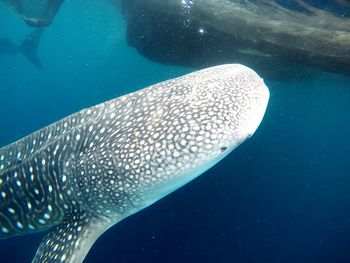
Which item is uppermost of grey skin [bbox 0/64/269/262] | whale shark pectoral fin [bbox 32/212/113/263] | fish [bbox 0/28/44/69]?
grey skin [bbox 0/64/269/262]

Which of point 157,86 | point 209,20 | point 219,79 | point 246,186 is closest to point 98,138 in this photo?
point 157,86

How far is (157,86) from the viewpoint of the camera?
4.07m

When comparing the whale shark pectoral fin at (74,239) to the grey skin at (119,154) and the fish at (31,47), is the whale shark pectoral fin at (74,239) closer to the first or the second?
the grey skin at (119,154)

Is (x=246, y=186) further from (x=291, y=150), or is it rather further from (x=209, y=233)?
(x=291, y=150)

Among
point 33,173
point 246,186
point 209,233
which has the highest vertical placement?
point 33,173

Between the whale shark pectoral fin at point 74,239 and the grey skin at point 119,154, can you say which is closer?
the grey skin at point 119,154

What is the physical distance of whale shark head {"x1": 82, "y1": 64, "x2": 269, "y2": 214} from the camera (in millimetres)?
2857

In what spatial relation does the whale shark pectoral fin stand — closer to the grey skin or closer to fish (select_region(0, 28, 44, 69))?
the grey skin

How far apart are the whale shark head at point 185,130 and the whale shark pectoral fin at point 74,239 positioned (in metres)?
0.57

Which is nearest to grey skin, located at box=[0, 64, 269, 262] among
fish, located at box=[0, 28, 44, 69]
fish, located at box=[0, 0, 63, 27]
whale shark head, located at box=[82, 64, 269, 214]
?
whale shark head, located at box=[82, 64, 269, 214]

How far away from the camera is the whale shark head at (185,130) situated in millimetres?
2857

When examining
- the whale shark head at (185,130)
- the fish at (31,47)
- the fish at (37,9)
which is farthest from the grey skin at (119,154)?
the fish at (31,47)

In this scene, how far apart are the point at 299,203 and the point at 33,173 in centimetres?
2070

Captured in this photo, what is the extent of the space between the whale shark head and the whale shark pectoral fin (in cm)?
57
